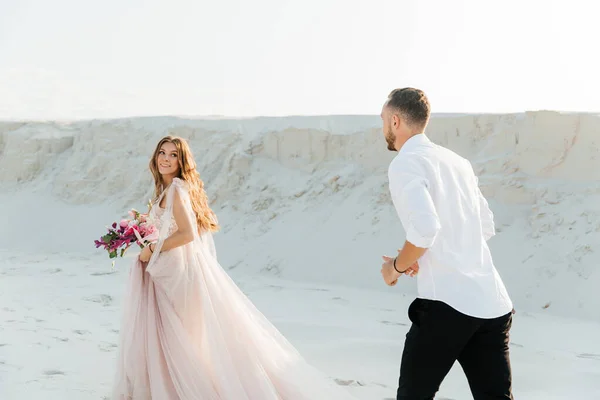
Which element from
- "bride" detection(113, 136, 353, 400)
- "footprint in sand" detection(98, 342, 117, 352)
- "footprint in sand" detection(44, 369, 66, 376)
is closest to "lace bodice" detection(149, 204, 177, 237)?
"bride" detection(113, 136, 353, 400)

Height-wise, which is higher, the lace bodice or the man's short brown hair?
the man's short brown hair

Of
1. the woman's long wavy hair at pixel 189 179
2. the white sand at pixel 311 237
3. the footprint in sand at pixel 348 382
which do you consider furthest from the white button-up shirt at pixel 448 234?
the footprint in sand at pixel 348 382

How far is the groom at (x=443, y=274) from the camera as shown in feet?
6.98

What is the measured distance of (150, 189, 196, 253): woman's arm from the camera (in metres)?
3.31

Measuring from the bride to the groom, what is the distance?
123 centimetres

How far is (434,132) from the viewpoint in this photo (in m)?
10.1

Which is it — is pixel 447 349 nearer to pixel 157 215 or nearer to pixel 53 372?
pixel 157 215

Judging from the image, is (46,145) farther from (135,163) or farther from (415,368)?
(415,368)

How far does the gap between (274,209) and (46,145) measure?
796 centimetres

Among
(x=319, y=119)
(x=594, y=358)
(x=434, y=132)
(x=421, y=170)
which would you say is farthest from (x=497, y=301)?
(x=319, y=119)

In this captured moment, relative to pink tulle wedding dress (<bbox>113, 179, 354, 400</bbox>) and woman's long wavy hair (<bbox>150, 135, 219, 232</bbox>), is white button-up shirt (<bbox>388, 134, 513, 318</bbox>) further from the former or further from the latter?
woman's long wavy hair (<bbox>150, 135, 219, 232</bbox>)

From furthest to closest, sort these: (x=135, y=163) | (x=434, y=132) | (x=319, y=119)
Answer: (x=135, y=163)
(x=319, y=119)
(x=434, y=132)

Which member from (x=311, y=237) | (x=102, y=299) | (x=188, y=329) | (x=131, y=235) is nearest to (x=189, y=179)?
(x=131, y=235)

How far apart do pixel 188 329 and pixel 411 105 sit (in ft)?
5.87
